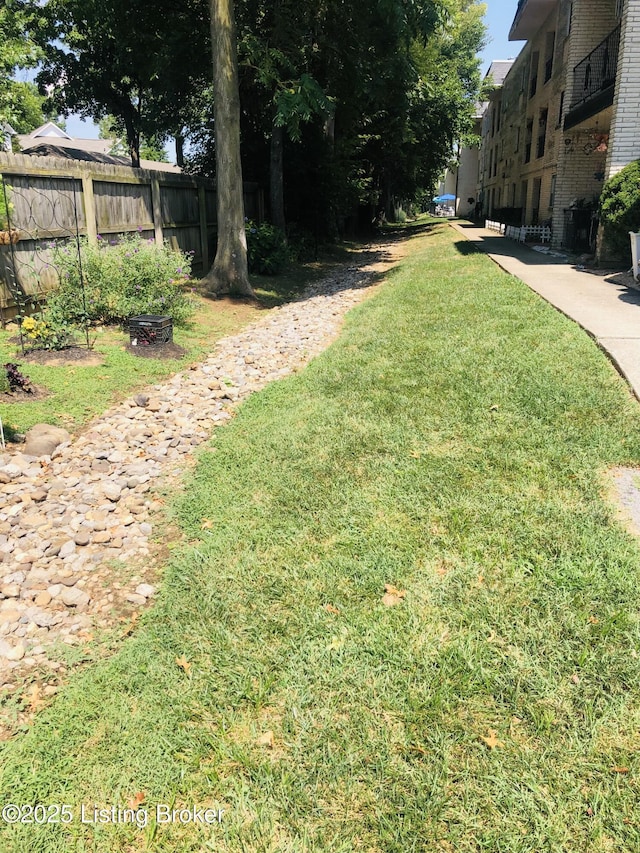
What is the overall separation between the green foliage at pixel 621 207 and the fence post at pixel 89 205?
889 centimetres

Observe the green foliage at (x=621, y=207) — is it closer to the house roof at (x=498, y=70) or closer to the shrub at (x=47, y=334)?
the shrub at (x=47, y=334)

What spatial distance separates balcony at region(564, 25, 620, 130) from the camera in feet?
44.3

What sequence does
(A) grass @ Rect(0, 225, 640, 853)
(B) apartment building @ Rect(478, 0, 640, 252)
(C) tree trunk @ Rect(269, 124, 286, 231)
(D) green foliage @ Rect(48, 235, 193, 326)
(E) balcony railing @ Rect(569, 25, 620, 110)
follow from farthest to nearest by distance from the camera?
1. (C) tree trunk @ Rect(269, 124, 286, 231)
2. (E) balcony railing @ Rect(569, 25, 620, 110)
3. (B) apartment building @ Rect(478, 0, 640, 252)
4. (D) green foliage @ Rect(48, 235, 193, 326)
5. (A) grass @ Rect(0, 225, 640, 853)

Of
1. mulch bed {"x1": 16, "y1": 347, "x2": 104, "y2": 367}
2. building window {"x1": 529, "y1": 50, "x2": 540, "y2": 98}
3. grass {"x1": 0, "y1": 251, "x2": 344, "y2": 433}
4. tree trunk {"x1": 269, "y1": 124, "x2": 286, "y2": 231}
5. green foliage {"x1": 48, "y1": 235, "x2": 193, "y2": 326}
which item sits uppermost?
building window {"x1": 529, "y1": 50, "x2": 540, "y2": 98}

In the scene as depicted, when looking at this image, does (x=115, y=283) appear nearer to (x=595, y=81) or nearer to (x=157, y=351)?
(x=157, y=351)

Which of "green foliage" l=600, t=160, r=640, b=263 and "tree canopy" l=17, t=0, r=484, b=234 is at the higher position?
"tree canopy" l=17, t=0, r=484, b=234

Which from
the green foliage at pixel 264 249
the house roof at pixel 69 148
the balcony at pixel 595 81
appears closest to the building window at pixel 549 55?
the balcony at pixel 595 81

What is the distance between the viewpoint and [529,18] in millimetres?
21219

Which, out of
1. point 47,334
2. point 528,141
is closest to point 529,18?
point 528,141

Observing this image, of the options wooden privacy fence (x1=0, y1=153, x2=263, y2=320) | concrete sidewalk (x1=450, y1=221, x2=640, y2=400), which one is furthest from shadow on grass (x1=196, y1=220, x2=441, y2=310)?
concrete sidewalk (x1=450, y1=221, x2=640, y2=400)

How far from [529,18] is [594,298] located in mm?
17648

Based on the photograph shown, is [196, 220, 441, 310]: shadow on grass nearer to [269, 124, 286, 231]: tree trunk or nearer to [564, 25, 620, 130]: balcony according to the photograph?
[269, 124, 286, 231]: tree trunk

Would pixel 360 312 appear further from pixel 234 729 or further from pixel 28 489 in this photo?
pixel 234 729

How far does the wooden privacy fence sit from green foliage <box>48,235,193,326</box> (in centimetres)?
29
